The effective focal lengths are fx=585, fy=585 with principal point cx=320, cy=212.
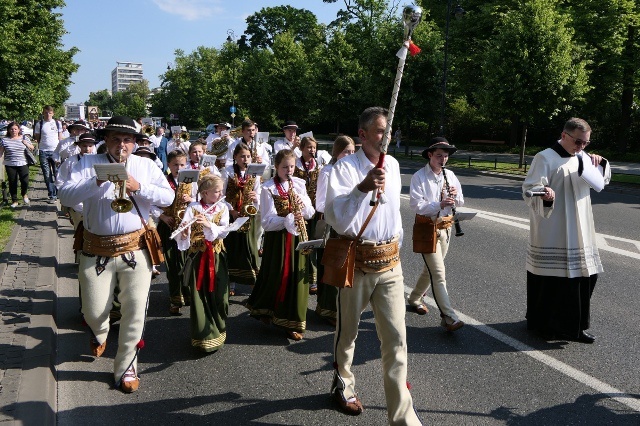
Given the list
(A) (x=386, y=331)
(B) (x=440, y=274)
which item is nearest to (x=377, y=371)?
(A) (x=386, y=331)

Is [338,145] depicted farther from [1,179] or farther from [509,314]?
[1,179]

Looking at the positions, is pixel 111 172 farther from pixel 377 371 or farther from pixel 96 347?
pixel 377 371

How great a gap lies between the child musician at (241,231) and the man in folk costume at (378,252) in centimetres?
344

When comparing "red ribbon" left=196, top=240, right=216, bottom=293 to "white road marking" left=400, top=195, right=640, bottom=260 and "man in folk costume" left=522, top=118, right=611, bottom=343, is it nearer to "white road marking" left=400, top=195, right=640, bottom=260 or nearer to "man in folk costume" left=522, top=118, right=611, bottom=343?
"man in folk costume" left=522, top=118, right=611, bottom=343

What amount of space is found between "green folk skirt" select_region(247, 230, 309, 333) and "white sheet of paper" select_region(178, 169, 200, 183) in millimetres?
1017

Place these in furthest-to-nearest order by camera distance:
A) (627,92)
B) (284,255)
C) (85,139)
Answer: (627,92), (85,139), (284,255)

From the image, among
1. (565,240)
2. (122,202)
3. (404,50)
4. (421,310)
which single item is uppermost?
(404,50)

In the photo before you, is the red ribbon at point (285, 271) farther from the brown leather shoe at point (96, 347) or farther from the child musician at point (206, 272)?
the brown leather shoe at point (96, 347)

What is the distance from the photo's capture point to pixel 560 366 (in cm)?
515

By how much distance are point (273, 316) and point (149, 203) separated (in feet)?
6.19

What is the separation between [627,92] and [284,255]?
29547mm

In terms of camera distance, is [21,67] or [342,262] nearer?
[342,262]

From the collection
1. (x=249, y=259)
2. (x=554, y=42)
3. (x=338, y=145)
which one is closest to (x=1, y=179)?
(x=249, y=259)

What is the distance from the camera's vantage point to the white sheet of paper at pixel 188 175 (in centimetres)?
630
